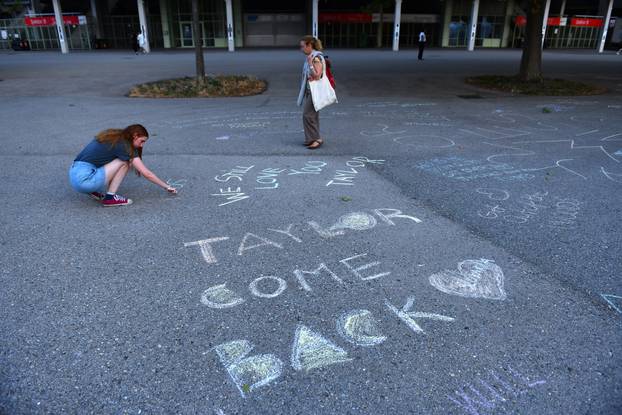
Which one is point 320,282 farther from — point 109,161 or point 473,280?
point 109,161

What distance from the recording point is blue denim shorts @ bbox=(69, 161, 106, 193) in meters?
4.84

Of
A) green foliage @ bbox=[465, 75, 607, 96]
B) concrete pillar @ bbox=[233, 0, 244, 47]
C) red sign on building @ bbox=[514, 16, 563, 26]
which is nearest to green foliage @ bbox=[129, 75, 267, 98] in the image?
green foliage @ bbox=[465, 75, 607, 96]

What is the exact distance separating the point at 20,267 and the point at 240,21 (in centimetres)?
4119

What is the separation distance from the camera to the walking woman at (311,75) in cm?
698

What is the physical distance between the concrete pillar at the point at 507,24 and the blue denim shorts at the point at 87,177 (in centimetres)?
4535

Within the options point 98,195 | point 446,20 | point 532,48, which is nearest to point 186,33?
point 446,20

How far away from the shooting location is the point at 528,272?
362 centimetres

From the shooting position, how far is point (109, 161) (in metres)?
4.94

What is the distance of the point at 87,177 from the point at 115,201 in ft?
1.27

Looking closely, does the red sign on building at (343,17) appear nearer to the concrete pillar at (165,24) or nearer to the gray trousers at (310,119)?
the concrete pillar at (165,24)

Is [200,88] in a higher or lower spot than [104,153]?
lower

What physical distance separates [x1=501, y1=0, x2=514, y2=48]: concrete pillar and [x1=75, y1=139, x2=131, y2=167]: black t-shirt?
4513 centimetres

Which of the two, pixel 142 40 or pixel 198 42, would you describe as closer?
pixel 198 42

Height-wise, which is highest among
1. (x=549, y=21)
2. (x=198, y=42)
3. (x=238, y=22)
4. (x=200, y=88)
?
(x=549, y=21)
